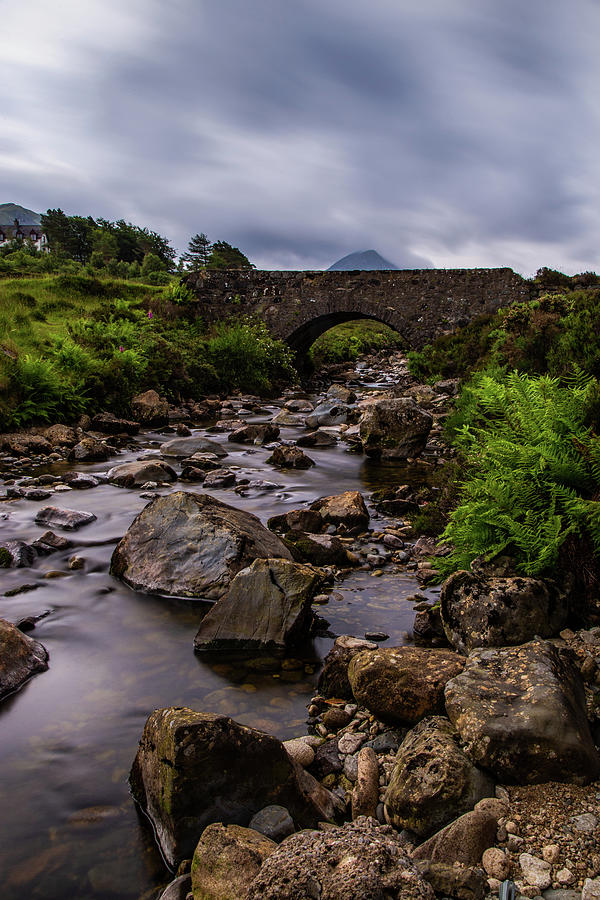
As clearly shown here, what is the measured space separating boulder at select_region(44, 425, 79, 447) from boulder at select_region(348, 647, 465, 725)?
11103 millimetres

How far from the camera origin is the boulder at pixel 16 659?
4520 mm

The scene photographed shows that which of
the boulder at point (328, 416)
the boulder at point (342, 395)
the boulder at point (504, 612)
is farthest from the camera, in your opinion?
the boulder at point (342, 395)

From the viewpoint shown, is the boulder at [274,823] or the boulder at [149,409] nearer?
the boulder at [274,823]

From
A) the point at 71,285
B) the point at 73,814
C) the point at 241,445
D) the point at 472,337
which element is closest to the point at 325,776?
the point at 73,814

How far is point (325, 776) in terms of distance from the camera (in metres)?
3.62

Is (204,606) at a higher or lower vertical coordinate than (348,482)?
lower

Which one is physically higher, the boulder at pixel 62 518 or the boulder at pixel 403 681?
the boulder at pixel 403 681

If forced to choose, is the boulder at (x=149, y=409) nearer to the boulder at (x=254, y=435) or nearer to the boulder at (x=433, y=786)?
the boulder at (x=254, y=435)

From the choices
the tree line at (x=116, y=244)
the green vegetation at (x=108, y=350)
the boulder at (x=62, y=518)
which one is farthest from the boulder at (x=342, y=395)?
the tree line at (x=116, y=244)

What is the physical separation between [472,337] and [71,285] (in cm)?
1875

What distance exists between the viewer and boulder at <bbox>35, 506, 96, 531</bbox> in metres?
8.38

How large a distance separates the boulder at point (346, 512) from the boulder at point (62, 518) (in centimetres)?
341

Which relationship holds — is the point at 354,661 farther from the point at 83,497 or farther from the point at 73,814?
the point at 83,497

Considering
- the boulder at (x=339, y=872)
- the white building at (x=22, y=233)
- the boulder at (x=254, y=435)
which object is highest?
the white building at (x=22, y=233)
